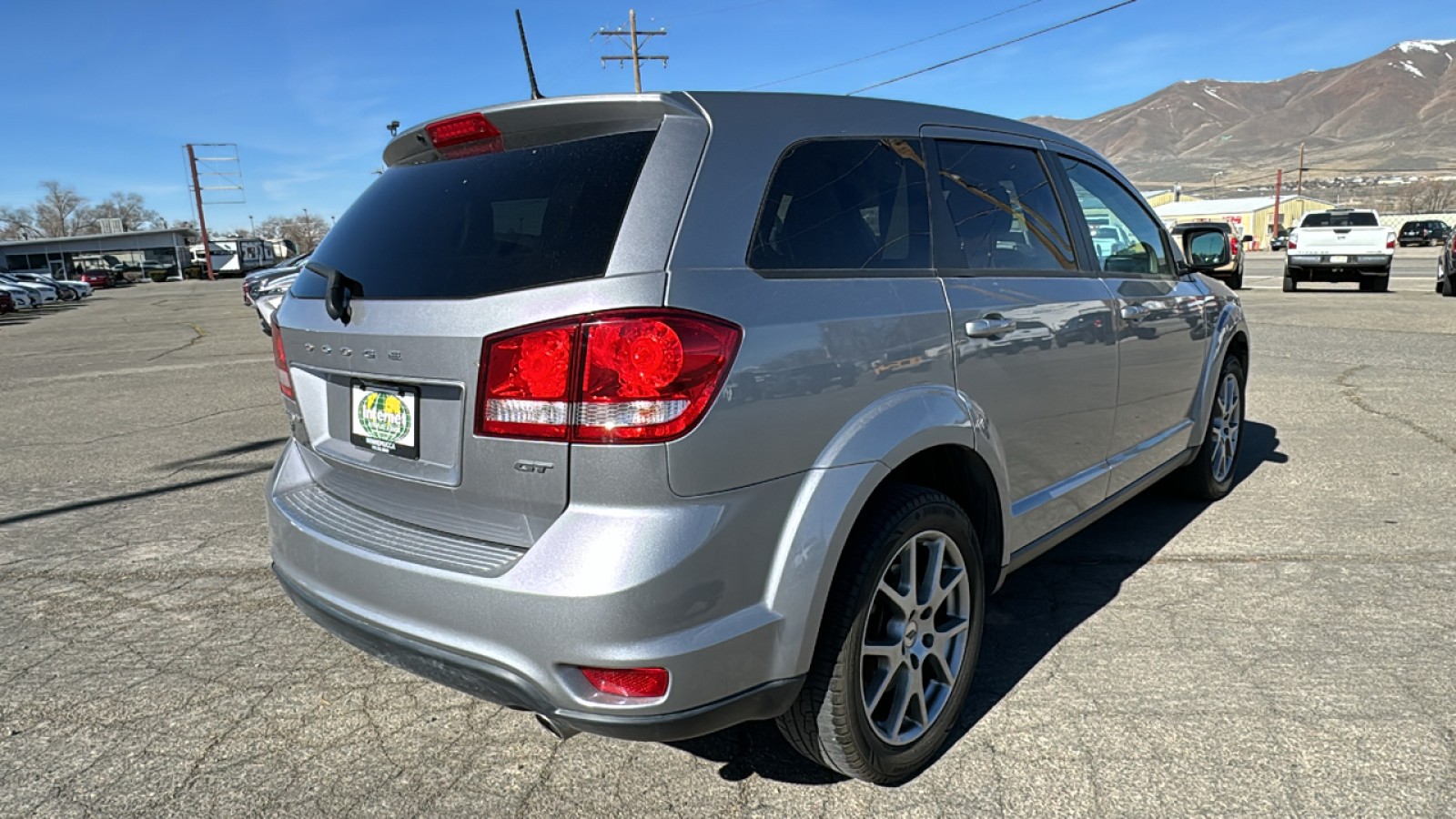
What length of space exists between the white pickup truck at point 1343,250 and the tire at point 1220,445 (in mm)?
15154

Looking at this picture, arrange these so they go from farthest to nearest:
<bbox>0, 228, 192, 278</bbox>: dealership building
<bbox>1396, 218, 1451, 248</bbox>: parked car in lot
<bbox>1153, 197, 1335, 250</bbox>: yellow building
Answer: <bbox>1153, 197, 1335, 250</bbox>: yellow building, <bbox>0, 228, 192, 278</bbox>: dealership building, <bbox>1396, 218, 1451, 248</bbox>: parked car in lot

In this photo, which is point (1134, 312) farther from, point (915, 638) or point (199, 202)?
point (199, 202)

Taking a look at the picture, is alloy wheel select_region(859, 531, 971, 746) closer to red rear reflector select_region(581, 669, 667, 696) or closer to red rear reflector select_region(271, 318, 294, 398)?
red rear reflector select_region(581, 669, 667, 696)

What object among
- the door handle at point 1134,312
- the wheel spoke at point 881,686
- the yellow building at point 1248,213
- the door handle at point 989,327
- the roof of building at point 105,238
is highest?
the roof of building at point 105,238

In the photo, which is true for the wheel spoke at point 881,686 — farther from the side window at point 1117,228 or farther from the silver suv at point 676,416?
the side window at point 1117,228

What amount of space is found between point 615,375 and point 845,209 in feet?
2.90

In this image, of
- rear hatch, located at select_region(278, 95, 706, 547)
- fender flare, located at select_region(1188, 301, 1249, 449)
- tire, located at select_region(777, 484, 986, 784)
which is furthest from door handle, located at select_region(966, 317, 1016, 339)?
fender flare, located at select_region(1188, 301, 1249, 449)

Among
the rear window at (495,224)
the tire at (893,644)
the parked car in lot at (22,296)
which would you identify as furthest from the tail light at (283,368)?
the parked car in lot at (22,296)

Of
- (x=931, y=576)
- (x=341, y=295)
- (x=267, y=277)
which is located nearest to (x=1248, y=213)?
(x=267, y=277)

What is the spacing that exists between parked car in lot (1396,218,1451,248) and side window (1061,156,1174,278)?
205ft

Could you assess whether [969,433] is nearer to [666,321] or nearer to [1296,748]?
[666,321]

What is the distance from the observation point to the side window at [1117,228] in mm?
3496

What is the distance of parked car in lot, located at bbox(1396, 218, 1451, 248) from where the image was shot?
52844 mm

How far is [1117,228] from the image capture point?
3732 millimetres
